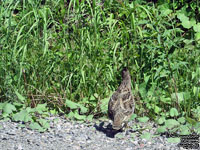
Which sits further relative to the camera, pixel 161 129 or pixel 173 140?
pixel 161 129

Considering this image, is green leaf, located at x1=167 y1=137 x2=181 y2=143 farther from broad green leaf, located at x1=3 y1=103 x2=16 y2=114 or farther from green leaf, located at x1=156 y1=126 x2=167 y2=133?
broad green leaf, located at x1=3 y1=103 x2=16 y2=114

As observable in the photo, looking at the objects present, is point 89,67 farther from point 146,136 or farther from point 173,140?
point 173,140

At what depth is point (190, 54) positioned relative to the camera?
6.64 meters

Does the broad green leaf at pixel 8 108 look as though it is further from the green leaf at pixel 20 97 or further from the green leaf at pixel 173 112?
the green leaf at pixel 173 112

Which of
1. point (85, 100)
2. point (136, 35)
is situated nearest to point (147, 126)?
point (85, 100)

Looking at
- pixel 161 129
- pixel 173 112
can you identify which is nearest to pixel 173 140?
pixel 161 129

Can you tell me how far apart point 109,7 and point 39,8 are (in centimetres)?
113

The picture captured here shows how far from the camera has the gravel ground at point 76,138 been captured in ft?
→ 17.4

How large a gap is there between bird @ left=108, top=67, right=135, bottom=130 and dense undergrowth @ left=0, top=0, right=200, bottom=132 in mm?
321

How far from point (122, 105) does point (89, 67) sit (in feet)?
3.37

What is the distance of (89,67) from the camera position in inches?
256

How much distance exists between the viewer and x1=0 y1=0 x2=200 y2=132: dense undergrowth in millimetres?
6238

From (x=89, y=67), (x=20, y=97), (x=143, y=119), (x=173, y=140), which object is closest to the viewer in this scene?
(x=173, y=140)

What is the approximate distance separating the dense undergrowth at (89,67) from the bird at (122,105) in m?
0.32
